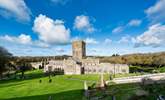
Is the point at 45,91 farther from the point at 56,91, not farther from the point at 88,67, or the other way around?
the point at 88,67

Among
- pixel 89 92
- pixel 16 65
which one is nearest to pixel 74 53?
pixel 16 65

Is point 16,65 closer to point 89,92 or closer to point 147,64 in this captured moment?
point 147,64

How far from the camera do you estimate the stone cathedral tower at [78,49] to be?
127 m

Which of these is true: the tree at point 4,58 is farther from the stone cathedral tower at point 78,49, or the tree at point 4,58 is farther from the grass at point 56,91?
the stone cathedral tower at point 78,49

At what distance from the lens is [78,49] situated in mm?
127938

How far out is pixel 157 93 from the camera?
1228 inches

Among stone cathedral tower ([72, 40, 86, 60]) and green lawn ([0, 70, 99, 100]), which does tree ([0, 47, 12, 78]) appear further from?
stone cathedral tower ([72, 40, 86, 60])

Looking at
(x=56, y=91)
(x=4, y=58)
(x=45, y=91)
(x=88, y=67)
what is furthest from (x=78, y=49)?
(x=56, y=91)

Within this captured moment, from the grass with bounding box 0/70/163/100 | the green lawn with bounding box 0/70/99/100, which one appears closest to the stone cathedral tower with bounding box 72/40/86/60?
the green lawn with bounding box 0/70/99/100

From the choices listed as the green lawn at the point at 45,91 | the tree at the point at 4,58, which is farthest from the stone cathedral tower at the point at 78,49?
the green lawn at the point at 45,91

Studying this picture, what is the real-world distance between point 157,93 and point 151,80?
492 inches

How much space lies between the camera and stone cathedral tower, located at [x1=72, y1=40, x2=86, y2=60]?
12681 cm

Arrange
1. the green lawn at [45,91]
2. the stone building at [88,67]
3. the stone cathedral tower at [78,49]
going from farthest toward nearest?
the stone cathedral tower at [78,49] < the stone building at [88,67] < the green lawn at [45,91]

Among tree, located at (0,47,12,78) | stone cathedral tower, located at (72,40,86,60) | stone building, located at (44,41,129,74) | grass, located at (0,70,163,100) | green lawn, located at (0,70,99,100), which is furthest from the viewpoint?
stone cathedral tower, located at (72,40,86,60)
